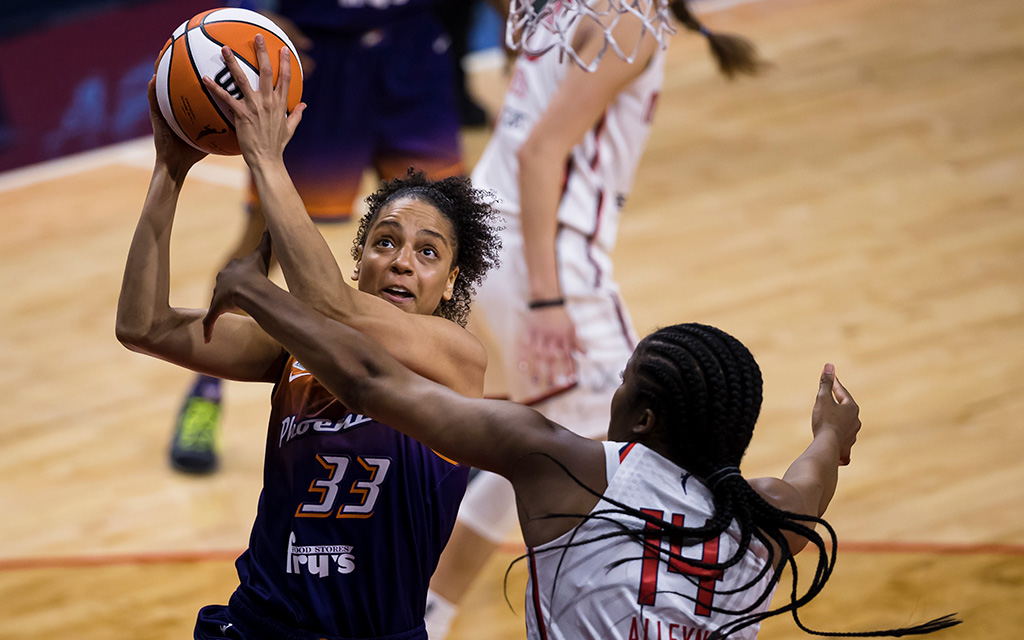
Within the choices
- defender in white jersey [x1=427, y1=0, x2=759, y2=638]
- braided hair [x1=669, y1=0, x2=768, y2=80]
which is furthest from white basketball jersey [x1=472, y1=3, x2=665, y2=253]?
braided hair [x1=669, y1=0, x2=768, y2=80]

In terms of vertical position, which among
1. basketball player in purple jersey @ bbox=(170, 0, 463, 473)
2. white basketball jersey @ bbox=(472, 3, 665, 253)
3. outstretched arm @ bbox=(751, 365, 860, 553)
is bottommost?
basketball player in purple jersey @ bbox=(170, 0, 463, 473)

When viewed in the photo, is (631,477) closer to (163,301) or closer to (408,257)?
(408,257)

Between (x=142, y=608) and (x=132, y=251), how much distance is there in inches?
76.3

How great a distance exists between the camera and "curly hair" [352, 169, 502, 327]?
272 centimetres

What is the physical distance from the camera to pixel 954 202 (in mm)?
7023

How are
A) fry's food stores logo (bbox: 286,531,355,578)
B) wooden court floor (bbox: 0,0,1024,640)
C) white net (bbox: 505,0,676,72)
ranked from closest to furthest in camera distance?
fry's food stores logo (bbox: 286,531,355,578), white net (bbox: 505,0,676,72), wooden court floor (bbox: 0,0,1024,640)

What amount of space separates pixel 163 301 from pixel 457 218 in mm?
626

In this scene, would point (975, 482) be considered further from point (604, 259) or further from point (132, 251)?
point (132, 251)

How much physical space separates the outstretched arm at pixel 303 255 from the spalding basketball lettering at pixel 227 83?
0.02 metres

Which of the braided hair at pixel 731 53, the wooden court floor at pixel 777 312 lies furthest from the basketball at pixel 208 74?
the wooden court floor at pixel 777 312

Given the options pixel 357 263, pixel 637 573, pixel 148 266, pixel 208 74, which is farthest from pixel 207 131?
pixel 637 573

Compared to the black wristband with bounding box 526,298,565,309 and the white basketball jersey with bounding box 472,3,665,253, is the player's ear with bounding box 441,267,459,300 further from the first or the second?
the white basketball jersey with bounding box 472,3,665,253

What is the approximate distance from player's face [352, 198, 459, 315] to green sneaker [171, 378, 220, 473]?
8.42ft

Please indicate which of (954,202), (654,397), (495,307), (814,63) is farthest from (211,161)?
(654,397)
